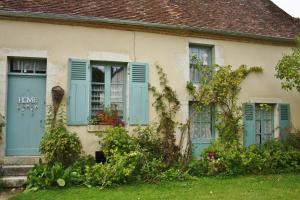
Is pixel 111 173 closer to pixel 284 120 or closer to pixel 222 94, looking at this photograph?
pixel 222 94

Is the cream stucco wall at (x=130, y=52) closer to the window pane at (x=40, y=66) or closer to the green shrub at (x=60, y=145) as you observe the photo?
the window pane at (x=40, y=66)

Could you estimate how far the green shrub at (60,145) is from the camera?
319 inches

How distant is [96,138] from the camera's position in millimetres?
9094

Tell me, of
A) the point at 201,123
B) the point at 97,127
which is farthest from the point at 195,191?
the point at 201,123

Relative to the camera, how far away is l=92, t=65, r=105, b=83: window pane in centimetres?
947

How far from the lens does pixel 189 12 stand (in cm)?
1103

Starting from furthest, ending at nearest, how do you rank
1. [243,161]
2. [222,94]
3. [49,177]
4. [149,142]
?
[222,94] → [149,142] → [243,161] → [49,177]

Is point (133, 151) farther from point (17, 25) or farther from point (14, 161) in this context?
point (17, 25)

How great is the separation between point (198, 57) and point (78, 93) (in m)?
3.92

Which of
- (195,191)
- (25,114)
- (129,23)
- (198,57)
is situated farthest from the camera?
(198,57)

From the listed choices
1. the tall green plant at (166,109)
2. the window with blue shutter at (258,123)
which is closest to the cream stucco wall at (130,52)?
the tall green plant at (166,109)

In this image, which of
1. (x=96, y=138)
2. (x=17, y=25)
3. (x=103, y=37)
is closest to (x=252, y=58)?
(x=103, y=37)

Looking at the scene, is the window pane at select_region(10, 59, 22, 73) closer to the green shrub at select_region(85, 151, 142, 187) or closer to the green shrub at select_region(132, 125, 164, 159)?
the green shrub at select_region(85, 151, 142, 187)

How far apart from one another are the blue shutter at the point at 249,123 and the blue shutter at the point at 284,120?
1.05m
